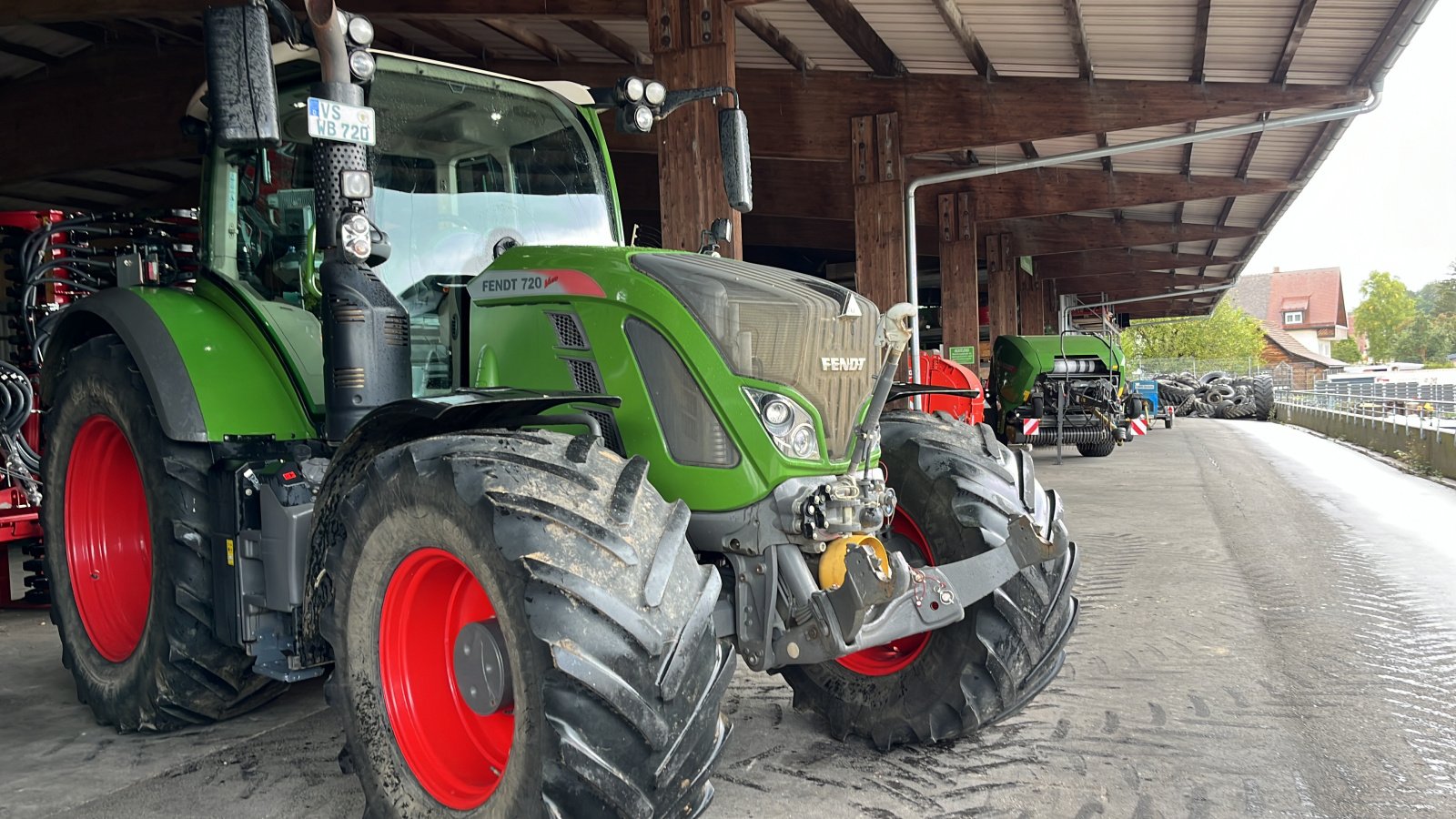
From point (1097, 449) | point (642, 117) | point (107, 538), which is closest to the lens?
point (642, 117)

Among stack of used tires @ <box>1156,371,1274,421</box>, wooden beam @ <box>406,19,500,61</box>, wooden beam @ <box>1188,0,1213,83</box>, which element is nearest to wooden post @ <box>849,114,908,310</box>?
wooden beam @ <box>1188,0,1213,83</box>

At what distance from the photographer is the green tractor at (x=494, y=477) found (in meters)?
2.44

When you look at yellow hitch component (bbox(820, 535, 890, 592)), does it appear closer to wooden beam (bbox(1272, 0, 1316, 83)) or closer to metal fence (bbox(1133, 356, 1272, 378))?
wooden beam (bbox(1272, 0, 1316, 83))

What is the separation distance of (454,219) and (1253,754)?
10.2 ft

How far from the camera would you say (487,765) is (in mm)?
2938

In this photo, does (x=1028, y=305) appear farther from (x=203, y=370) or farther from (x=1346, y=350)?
(x=1346, y=350)

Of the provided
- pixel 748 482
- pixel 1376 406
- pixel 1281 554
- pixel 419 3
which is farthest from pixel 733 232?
pixel 1376 406

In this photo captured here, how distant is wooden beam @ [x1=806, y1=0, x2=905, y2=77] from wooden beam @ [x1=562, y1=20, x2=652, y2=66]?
182 centimetres

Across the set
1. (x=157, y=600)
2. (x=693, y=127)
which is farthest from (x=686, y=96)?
(x=693, y=127)

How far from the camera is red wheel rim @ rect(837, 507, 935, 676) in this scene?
366 centimetres

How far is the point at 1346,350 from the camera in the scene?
313 ft

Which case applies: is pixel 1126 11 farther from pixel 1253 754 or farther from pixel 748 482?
pixel 748 482

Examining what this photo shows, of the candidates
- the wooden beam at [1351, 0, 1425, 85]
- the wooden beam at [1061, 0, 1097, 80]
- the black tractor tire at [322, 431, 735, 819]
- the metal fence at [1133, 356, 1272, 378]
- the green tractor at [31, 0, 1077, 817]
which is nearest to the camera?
the black tractor tire at [322, 431, 735, 819]

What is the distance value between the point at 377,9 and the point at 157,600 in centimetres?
670
